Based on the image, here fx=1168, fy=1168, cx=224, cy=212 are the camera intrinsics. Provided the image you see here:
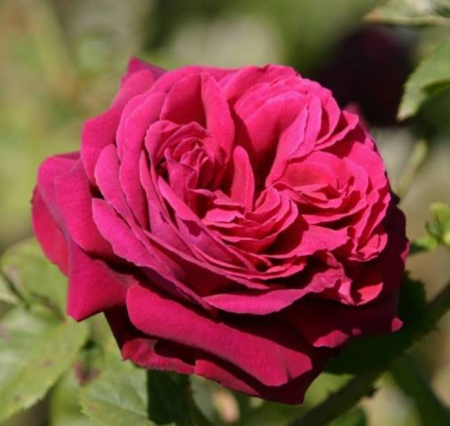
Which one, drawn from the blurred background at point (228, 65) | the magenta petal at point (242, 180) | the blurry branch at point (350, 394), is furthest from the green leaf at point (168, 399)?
the blurred background at point (228, 65)

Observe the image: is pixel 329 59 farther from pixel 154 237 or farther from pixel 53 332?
pixel 154 237

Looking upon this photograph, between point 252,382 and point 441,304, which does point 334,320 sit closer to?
point 252,382

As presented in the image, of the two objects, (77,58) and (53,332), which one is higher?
(53,332)

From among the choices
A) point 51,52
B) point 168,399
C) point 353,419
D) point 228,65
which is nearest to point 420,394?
point 353,419

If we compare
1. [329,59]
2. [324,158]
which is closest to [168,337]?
[324,158]

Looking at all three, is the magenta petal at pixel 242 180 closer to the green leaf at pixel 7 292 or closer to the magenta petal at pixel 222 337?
the magenta petal at pixel 222 337

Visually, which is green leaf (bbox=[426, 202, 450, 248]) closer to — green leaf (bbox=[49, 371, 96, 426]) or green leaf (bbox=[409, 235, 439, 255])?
green leaf (bbox=[409, 235, 439, 255])
